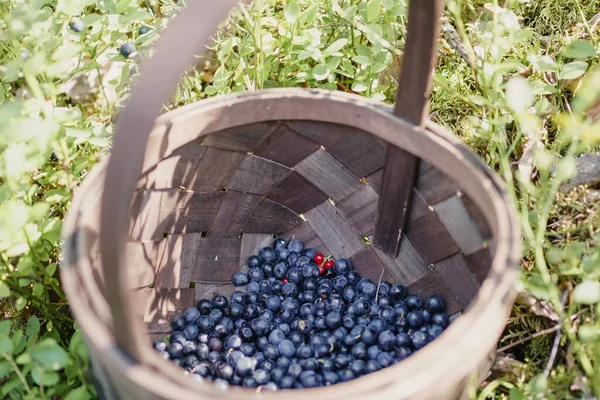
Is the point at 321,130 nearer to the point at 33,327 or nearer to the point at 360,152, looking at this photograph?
the point at 360,152

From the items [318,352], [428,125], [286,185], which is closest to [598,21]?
[428,125]

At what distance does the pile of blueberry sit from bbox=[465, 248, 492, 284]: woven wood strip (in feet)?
0.50

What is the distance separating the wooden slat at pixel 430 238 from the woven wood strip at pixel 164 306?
543 millimetres

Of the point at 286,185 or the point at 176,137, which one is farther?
the point at 286,185

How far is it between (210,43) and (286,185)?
0.61m

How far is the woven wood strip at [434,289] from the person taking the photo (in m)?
1.33

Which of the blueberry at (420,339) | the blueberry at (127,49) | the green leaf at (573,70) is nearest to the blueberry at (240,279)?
the blueberry at (420,339)

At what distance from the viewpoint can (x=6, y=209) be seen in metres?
1.14

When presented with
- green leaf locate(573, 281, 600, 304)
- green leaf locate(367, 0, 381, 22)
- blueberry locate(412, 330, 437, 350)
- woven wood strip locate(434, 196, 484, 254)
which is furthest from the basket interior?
green leaf locate(367, 0, 381, 22)

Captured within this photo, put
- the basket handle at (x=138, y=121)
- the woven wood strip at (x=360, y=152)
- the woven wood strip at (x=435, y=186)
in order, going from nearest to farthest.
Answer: the basket handle at (x=138, y=121) < the woven wood strip at (x=435, y=186) < the woven wood strip at (x=360, y=152)

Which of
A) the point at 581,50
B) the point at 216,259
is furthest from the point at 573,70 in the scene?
the point at 216,259

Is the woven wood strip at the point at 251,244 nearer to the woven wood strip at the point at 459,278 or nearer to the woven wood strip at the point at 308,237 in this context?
the woven wood strip at the point at 308,237

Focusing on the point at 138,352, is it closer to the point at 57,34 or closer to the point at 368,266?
the point at 368,266

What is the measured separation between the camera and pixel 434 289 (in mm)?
1367
